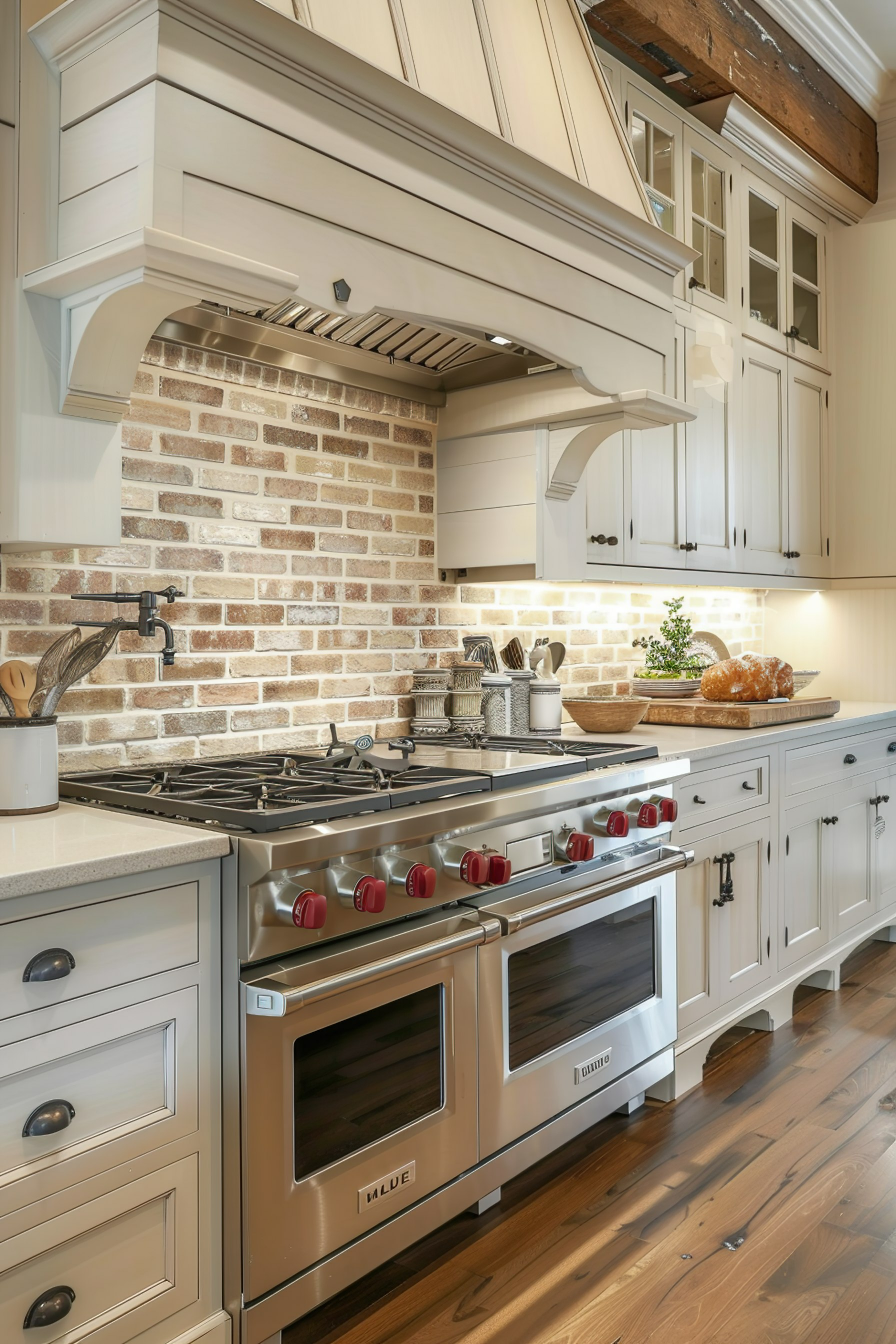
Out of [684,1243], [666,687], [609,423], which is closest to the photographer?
[684,1243]

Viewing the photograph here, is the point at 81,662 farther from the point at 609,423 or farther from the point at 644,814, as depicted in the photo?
the point at 609,423

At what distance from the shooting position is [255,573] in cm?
234

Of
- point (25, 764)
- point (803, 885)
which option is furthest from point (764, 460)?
point (25, 764)

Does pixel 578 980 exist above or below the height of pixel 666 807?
below

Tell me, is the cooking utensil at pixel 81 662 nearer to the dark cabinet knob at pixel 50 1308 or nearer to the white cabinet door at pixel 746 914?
the dark cabinet knob at pixel 50 1308

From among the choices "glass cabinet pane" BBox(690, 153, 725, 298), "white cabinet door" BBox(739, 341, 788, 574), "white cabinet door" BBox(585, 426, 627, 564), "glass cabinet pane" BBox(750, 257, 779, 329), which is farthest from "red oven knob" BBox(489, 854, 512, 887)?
"glass cabinet pane" BBox(750, 257, 779, 329)

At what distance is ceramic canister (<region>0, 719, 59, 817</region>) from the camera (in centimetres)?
161

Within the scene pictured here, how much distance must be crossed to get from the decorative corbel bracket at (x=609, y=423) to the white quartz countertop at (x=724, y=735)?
71 cm

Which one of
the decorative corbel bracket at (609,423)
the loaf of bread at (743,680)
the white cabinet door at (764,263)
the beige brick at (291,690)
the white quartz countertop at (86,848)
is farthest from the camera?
the white cabinet door at (764,263)

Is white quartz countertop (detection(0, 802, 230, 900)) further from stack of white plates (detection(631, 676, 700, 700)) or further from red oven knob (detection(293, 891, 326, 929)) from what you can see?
stack of white plates (detection(631, 676, 700, 700))

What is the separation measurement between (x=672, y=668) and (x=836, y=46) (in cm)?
254

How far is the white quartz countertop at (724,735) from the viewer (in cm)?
273

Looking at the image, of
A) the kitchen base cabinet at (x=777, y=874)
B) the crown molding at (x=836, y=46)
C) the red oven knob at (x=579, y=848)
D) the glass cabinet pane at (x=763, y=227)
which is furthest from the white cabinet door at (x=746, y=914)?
the crown molding at (x=836, y=46)

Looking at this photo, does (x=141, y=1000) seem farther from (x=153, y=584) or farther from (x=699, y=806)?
(x=699, y=806)
